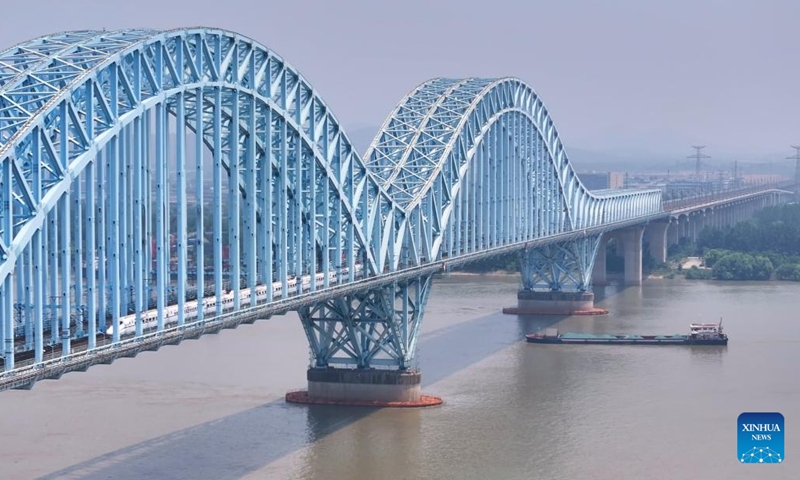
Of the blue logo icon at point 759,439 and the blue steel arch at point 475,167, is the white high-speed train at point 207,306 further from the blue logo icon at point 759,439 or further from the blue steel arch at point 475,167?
the blue logo icon at point 759,439

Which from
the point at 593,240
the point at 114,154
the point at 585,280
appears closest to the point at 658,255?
the point at 593,240

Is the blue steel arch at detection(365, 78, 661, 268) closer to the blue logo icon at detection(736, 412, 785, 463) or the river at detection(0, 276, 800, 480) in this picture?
the river at detection(0, 276, 800, 480)

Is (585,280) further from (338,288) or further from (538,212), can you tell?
(338,288)

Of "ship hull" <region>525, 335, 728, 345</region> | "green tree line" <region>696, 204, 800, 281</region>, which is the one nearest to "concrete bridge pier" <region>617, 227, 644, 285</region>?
A: "green tree line" <region>696, 204, 800, 281</region>

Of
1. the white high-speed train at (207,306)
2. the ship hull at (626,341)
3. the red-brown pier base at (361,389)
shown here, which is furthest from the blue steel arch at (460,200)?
the ship hull at (626,341)

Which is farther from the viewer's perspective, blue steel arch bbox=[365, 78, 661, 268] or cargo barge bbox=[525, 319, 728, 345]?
Answer: cargo barge bbox=[525, 319, 728, 345]
